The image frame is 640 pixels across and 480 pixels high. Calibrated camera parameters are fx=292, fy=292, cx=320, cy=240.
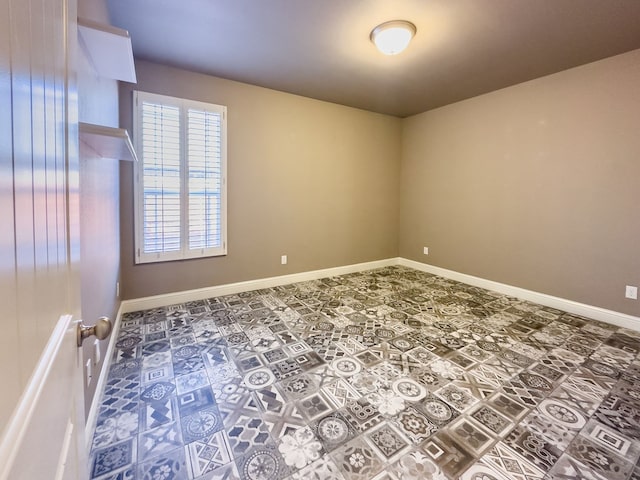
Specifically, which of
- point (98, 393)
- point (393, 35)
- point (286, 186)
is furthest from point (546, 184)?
point (98, 393)

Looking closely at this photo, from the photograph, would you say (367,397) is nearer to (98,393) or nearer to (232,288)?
(98,393)

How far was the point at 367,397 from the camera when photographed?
1897mm

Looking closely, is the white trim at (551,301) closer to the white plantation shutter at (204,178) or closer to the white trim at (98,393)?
the white plantation shutter at (204,178)

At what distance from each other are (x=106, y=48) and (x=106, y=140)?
2.02 ft

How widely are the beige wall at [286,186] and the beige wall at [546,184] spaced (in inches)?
34.9

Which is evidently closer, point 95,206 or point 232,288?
point 95,206

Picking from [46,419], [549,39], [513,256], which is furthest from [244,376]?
[549,39]

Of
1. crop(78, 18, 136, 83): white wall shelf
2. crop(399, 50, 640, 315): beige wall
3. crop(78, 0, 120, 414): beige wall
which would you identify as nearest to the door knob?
crop(78, 0, 120, 414): beige wall

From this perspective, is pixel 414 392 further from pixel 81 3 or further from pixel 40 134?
pixel 81 3

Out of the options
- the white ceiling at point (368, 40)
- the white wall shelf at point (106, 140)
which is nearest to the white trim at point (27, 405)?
the white wall shelf at point (106, 140)

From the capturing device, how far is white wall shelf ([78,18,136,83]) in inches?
58.5

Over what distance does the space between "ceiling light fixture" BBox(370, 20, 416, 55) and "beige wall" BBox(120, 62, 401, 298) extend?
1.77 meters

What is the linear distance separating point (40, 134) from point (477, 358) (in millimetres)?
2832

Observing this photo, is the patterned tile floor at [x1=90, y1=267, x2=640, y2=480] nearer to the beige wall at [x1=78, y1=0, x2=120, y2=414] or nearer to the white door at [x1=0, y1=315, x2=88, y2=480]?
the beige wall at [x1=78, y1=0, x2=120, y2=414]
